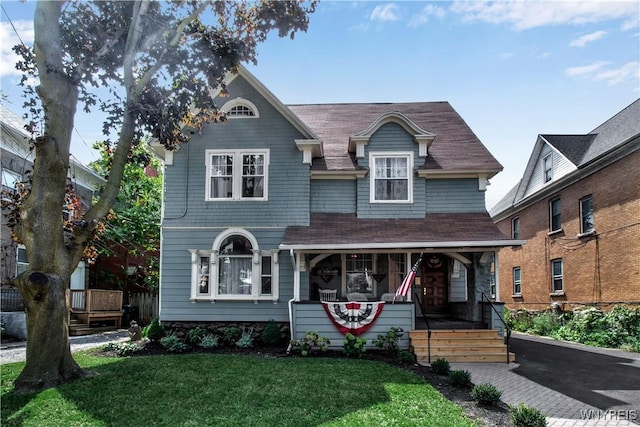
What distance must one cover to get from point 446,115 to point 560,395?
11119 millimetres

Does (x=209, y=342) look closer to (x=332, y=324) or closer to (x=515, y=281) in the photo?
(x=332, y=324)

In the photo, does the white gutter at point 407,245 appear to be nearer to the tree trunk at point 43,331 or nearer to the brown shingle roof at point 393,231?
the brown shingle roof at point 393,231

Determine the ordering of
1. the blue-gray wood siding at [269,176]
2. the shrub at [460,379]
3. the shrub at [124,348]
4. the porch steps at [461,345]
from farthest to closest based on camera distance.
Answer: the blue-gray wood siding at [269,176], the shrub at [124,348], the porch steps at [461,345], the shrub at [460,379]

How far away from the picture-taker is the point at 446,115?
16.8 meters

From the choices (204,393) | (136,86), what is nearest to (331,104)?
(136,86)

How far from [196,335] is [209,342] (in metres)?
0.58

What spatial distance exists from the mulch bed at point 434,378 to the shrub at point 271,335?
21cm

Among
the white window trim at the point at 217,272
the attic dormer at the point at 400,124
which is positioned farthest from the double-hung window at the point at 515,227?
the white window trim at the point at 217,272

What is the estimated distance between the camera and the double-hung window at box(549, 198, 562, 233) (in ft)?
63.9

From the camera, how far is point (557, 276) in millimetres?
19281

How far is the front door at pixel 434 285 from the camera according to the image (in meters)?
15.0

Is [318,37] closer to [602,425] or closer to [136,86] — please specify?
[136,86]

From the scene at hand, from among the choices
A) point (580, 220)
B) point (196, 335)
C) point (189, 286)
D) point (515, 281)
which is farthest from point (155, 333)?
point (515, 281)

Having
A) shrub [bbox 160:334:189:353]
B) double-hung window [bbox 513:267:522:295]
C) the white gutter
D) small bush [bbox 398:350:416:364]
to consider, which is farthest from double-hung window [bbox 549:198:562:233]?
shrub [bbox 160:334:189:353]
